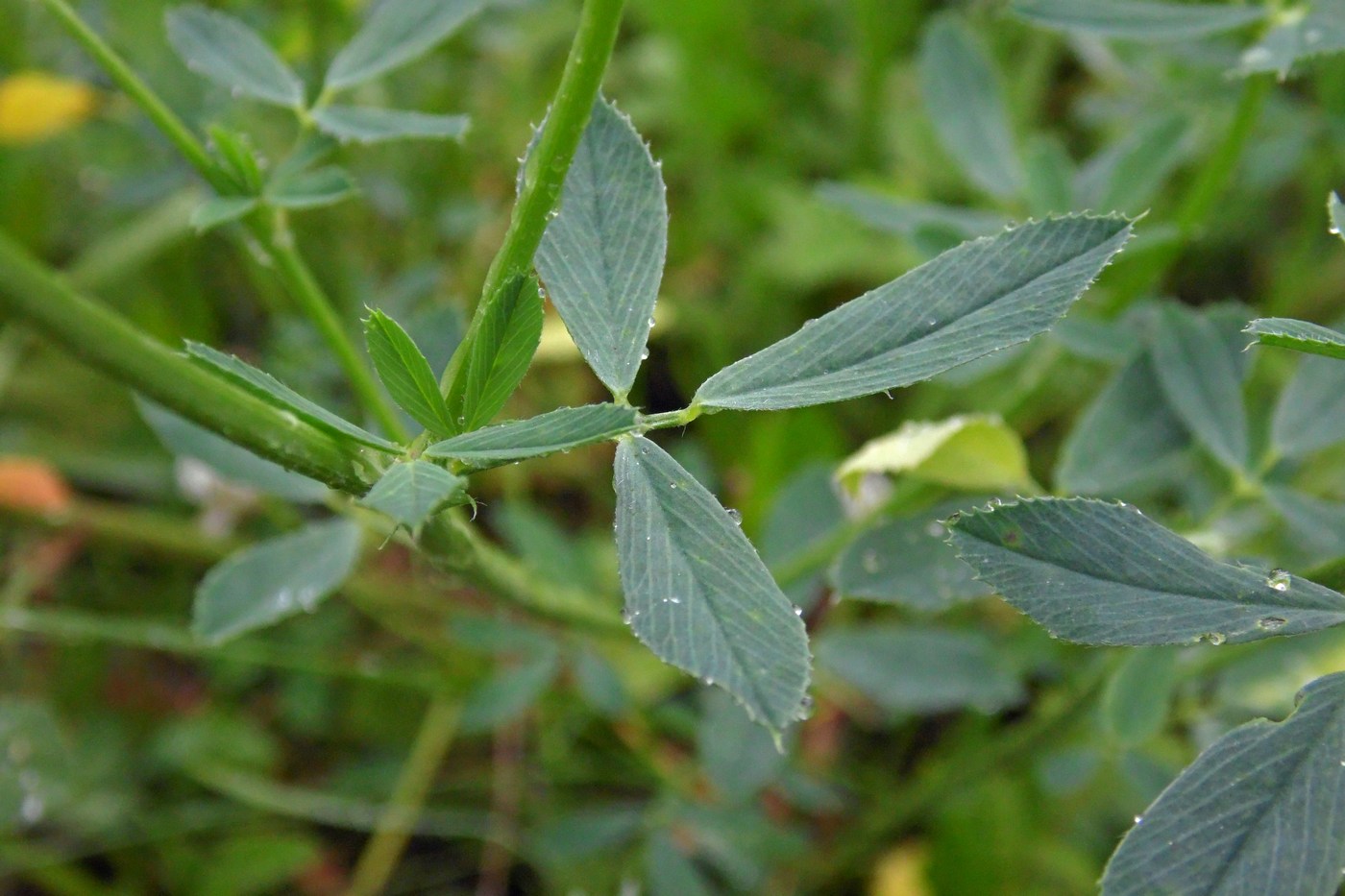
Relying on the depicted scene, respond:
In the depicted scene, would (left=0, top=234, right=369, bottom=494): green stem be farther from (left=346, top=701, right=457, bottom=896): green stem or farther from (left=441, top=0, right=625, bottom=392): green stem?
(left=346, top=701, right=457, bottom=896): green stem

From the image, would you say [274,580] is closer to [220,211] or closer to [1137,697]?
[220,211]

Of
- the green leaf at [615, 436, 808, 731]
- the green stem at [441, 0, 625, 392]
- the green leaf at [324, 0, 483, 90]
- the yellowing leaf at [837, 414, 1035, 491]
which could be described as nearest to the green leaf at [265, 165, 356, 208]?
the green leaf at [324, 0, 483, 90]

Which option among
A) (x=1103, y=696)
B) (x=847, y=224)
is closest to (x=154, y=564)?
(x=847, y=224)

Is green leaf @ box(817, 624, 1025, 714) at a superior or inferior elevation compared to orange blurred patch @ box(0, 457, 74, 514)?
inferior

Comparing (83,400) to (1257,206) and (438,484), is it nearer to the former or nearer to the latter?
(438,484)

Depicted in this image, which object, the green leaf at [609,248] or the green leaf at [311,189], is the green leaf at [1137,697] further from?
the green leaf at [311,189]

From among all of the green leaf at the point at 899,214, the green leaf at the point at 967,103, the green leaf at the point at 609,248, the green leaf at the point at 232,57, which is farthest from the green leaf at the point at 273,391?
the green leaf at the point at 967,103
